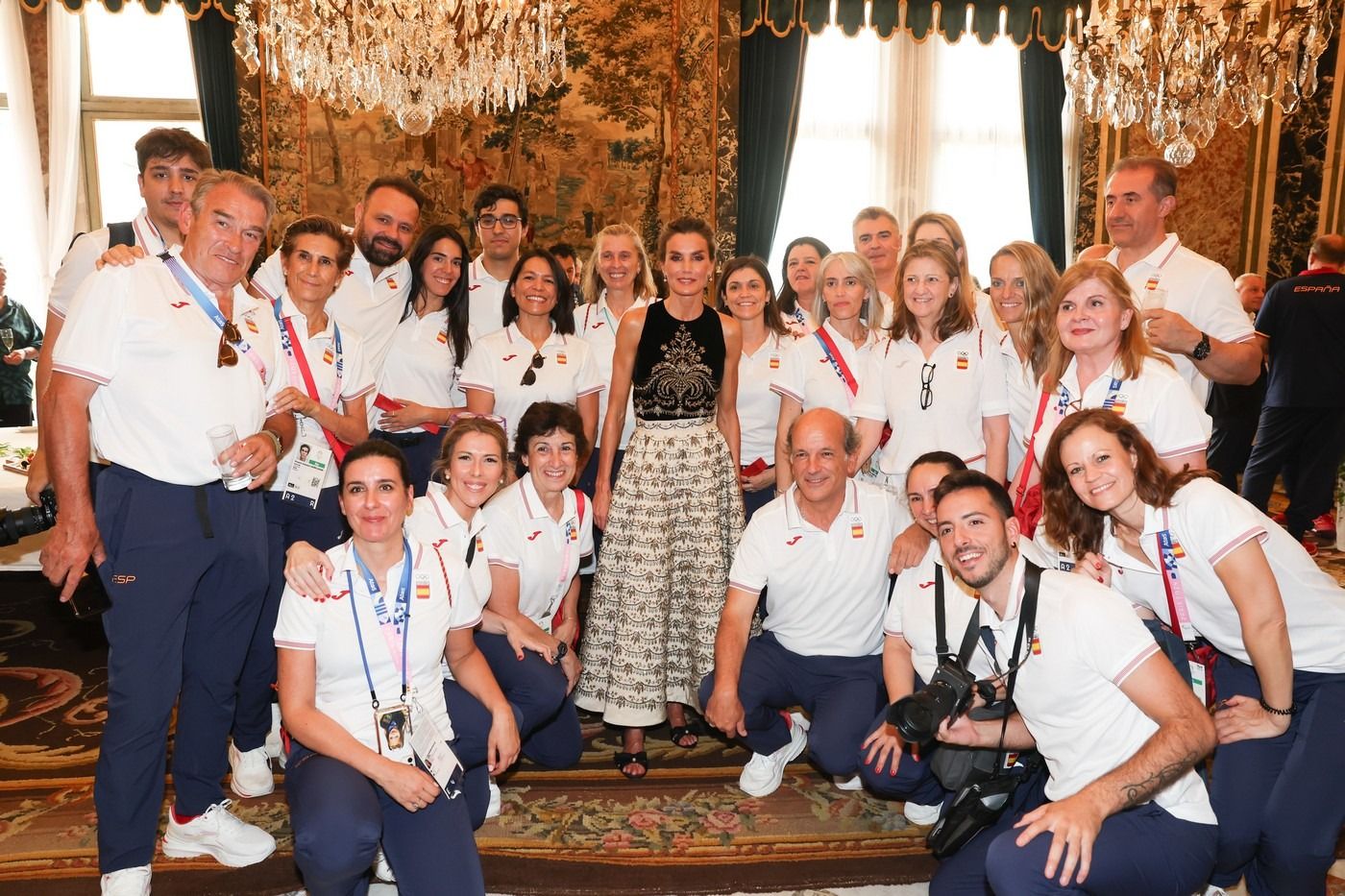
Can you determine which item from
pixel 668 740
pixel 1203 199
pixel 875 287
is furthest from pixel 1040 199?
pixel 668 740

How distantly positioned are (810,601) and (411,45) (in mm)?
3240

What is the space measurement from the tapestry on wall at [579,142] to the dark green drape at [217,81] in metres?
0.24

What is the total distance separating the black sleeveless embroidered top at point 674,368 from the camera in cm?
362

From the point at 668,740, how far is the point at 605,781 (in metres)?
0.39

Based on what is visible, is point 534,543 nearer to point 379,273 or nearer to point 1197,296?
point 379,273

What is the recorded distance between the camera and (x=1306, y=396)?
623 cm

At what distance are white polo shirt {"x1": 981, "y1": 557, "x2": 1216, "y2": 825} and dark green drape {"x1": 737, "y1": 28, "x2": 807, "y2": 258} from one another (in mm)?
5915

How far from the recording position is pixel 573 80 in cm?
750

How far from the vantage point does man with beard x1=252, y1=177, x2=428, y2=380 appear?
12.8 ft

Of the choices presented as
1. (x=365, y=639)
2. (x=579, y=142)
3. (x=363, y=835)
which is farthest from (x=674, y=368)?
(x=579, y=142)

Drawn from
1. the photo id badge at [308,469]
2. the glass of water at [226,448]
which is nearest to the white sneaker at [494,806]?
the photo id badge at [308,469]

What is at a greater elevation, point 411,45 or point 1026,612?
point 411,45

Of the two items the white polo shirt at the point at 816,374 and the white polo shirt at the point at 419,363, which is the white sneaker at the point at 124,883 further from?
the white polo shirt at the point at 816,374

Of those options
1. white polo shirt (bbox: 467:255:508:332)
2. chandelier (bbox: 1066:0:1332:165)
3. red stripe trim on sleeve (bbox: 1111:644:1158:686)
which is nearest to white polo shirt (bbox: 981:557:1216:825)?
red stripe trim on sleeve (bbox: 1111:644:1158:686)
